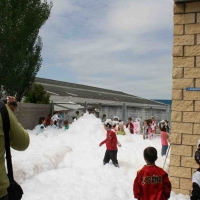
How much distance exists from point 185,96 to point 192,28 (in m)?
1.32

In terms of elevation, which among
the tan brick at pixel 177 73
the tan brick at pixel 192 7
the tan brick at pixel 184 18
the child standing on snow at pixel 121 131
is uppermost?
the tan brick at pixel 192 7

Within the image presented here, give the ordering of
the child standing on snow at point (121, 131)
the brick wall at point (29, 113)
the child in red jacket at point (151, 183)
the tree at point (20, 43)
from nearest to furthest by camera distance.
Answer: the child in red jacket at point (151, 183) → the child standing on snow at point (121, 131) → the brick wall at point (29, 113) → the tree at point (20, 43)

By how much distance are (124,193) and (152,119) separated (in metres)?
10.3

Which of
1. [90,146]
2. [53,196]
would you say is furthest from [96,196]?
[90,146]

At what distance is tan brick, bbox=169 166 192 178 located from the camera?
5863 mm

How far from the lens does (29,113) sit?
18.8 meters

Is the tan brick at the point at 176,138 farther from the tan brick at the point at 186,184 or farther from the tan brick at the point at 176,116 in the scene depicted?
the tan brick at the point at 186,184

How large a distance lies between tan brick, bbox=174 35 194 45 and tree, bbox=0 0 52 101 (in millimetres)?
16146

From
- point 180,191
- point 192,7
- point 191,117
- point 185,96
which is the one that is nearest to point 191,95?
point 185,96

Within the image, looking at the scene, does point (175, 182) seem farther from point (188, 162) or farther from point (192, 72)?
point (192, 72)

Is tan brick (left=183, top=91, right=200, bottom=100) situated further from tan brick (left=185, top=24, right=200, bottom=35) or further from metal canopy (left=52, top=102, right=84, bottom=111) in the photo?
metal canopy (left=52, top=102, right=84, bottom=111)

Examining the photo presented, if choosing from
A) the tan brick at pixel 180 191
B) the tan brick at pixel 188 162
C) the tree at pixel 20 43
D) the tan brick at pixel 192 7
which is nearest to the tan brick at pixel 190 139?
the tan brick at pixel 188 162

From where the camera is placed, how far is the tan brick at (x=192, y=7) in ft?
19.1

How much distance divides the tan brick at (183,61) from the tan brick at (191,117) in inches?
36.8
